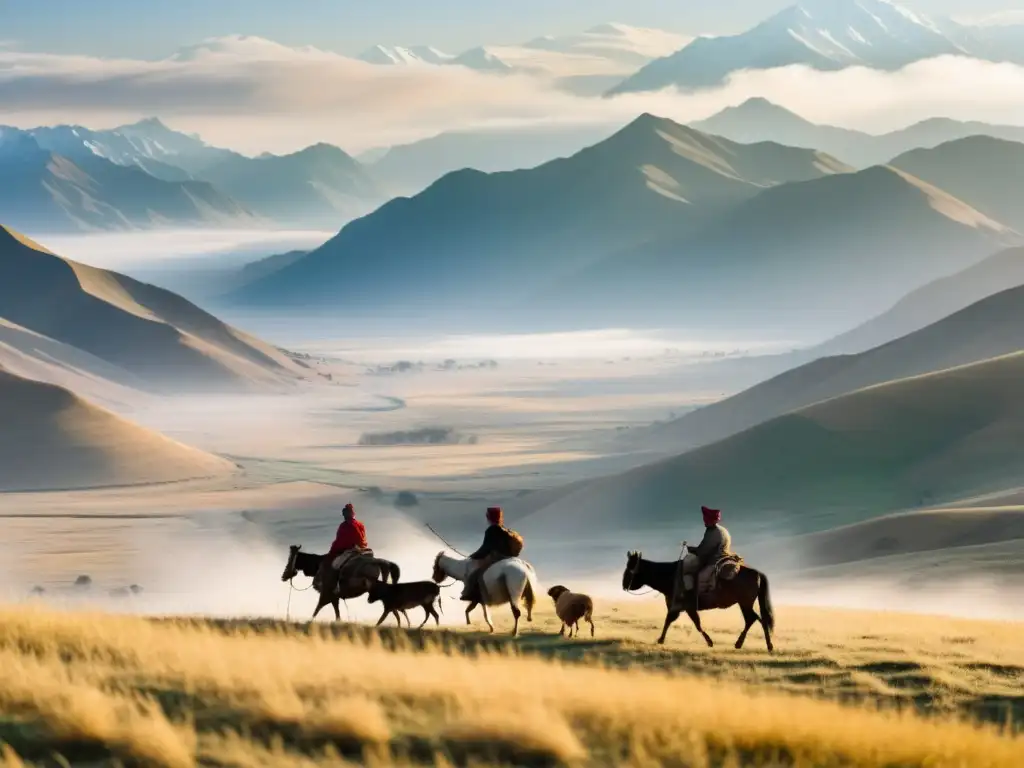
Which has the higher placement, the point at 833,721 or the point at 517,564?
the point at 517,564

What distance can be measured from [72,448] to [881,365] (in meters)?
84.2

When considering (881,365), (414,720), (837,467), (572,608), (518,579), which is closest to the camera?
(414,720)

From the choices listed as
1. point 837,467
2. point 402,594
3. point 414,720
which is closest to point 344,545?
point 402,594

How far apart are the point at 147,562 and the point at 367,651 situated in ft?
313

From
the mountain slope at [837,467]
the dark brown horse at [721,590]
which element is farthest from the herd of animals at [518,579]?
the mountain slope at [837,467]

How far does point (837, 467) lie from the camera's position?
130 meters

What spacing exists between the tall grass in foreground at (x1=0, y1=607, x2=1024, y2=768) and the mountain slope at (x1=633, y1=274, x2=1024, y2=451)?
151 m

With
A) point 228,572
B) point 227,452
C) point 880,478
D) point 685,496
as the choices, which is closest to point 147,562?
point 228,572

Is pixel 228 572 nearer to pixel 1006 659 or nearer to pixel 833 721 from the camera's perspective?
pixel 1006 659

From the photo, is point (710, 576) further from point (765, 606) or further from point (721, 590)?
point (765, 606)

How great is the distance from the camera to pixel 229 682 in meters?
18.7

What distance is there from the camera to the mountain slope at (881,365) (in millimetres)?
170375

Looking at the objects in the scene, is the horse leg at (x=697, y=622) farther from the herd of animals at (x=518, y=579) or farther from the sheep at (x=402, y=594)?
the sheep at (x=402, y=594)

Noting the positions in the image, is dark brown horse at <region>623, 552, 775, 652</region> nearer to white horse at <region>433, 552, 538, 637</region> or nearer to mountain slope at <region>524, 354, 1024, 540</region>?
white horse at <region>433, 552, 538, 637</region>
